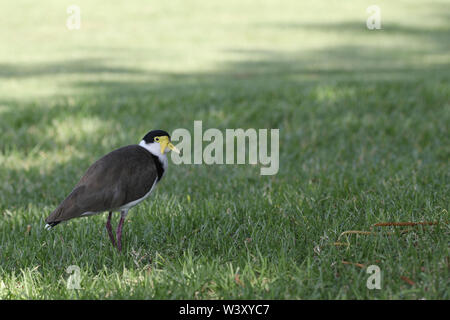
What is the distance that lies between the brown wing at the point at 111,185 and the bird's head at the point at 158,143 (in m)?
0.09

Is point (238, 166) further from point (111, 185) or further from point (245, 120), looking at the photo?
point (111, 185)

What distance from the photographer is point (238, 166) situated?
763 centimetres

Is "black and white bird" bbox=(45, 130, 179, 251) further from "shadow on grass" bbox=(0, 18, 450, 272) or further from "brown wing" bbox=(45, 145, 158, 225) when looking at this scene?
"shadow on grass" bbox=(0, 18, 450, 272)

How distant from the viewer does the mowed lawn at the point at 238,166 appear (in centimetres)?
347

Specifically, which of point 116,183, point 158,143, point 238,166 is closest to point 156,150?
point 158,143

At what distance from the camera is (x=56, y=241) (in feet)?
14.4

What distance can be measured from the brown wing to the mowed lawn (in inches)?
16.1

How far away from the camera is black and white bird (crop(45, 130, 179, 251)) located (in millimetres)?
3709

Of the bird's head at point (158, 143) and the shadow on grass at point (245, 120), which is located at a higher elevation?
the bird's head at point (158, 143)

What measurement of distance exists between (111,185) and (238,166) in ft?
13.2

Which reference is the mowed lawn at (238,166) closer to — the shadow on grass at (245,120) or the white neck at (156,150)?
the shadow on grass at (245,120)

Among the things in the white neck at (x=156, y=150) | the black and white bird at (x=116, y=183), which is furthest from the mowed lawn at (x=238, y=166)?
the white neck at (x=156, y=150)

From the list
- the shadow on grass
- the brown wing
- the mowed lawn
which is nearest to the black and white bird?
the brown wing
